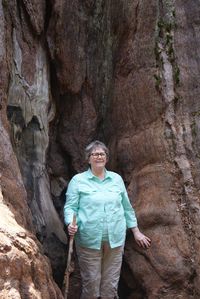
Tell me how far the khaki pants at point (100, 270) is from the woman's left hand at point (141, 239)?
41 centimetres

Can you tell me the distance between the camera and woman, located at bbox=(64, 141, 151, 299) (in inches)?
215

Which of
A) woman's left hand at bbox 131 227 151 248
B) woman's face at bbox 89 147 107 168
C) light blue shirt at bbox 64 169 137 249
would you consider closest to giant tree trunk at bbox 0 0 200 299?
woman's left hand at bbox 131 227 151 248

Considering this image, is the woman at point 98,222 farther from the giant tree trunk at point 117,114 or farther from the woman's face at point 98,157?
the giant tree trunk at point 117,114

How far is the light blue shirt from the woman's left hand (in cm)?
33

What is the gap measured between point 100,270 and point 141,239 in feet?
2.27

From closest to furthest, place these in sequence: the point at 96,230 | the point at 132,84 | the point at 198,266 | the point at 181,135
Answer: the point at 96,230, the point at 198,266, the point at 181,135, the point at 132,84

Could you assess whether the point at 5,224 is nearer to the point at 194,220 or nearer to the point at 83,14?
the point at 194,220

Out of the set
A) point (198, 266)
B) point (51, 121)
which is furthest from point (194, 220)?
point (51, 121)

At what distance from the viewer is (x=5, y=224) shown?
4043 mm

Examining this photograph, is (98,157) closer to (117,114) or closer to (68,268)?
(68,268)

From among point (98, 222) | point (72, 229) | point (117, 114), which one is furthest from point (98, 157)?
point (117, 114)

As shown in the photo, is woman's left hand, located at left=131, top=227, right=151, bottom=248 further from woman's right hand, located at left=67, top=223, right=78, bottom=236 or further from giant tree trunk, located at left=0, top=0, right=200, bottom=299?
woman's right hand, located at left=67, top=223, right=78, bottom=236

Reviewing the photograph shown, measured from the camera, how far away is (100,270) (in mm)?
5621

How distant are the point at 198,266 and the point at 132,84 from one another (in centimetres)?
251
